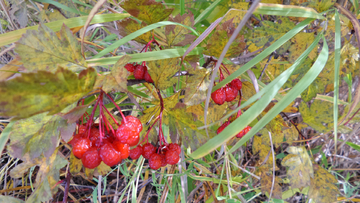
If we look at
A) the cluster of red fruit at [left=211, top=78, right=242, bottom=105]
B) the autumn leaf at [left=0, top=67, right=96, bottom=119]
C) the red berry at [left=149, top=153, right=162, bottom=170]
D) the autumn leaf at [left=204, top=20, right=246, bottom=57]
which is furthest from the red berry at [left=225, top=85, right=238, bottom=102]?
the autumn leaf at [left=0, top=67, right=96, bottom=119]

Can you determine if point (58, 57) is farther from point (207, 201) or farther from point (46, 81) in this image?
point (207, 201)

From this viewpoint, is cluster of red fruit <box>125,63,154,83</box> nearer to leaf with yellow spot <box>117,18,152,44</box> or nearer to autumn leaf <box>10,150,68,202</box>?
leaf with yellow spot <box>117,18,152,44</box>

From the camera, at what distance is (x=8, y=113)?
433 mm

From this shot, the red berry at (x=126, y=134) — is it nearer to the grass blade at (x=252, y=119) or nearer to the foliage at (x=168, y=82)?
the foliage at (x=168, y=82)

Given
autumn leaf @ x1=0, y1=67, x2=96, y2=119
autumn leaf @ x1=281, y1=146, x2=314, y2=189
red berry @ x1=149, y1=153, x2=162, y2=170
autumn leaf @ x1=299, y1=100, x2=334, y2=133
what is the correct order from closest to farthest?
autumn leaf @ x1=0, y1=67, x2=96, y2=119 < red berry @ x1=149, y1=153, x2=162, y2=170 < autumn leaf @ x1=281, y1=146, x2=314, y2=189 < autumn leaf @ x1=299, y1=100, x2=334, y2=133

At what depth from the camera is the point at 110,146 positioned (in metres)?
0.64

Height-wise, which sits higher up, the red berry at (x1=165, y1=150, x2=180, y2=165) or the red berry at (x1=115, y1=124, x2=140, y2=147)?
the red berry at (x1=115, y1=124, x2=140, y2=147)

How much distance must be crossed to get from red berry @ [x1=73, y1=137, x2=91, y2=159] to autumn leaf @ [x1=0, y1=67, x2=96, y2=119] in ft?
0.60

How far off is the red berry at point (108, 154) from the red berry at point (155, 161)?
17 cm

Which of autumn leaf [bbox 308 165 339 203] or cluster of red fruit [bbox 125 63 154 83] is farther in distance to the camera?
autumn leaf [bbox 308 165 339 203]

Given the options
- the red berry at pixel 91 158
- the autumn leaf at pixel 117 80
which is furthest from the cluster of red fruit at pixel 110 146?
the autumn leaf at pixel 117 80

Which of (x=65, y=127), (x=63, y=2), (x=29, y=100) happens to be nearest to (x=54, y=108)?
(x=29, y=100)

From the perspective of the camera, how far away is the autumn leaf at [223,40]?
73cm

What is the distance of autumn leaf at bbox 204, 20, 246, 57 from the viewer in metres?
0.73
